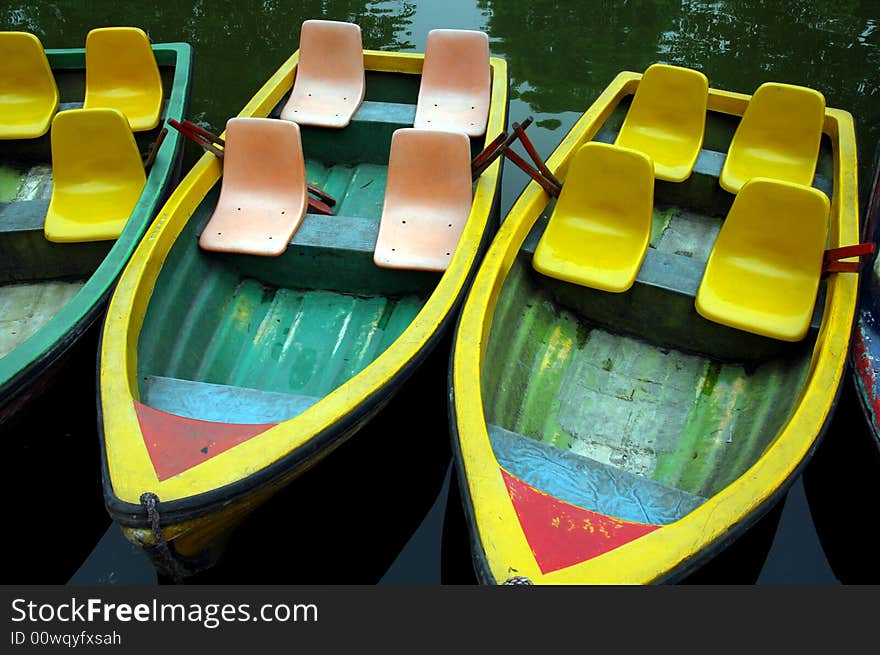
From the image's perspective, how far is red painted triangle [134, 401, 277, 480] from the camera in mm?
2795

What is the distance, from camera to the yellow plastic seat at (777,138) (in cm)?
468

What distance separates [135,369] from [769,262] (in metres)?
3.16

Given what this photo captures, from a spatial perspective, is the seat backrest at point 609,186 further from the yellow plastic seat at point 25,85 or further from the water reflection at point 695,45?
the yellow plastic seat at point 25,85

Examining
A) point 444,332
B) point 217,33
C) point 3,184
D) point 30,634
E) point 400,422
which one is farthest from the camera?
point 217,33

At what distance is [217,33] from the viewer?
8.34m

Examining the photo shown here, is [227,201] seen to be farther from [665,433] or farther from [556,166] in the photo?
[665,433]

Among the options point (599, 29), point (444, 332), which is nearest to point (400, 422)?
point (444, 332)

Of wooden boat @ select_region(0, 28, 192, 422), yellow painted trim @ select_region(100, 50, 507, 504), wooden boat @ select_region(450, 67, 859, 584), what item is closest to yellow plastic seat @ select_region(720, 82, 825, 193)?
wooden boat @ select_region(450, 67, 859, 584)

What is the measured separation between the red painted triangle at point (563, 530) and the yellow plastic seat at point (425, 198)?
185 centimetres

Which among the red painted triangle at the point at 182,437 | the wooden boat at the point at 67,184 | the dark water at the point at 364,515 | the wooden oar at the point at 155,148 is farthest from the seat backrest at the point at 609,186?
the wooden oar at the point at 155,148

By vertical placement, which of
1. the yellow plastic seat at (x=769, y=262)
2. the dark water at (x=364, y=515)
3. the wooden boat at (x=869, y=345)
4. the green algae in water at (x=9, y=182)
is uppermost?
the yellow plastic seat at (x=769, y=262)

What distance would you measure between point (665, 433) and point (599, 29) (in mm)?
6130

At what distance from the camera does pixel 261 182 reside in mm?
4535

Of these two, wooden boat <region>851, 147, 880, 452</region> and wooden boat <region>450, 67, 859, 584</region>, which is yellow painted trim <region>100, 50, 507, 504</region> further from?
wooden boat <region>851, 147, 880, 452</region>
